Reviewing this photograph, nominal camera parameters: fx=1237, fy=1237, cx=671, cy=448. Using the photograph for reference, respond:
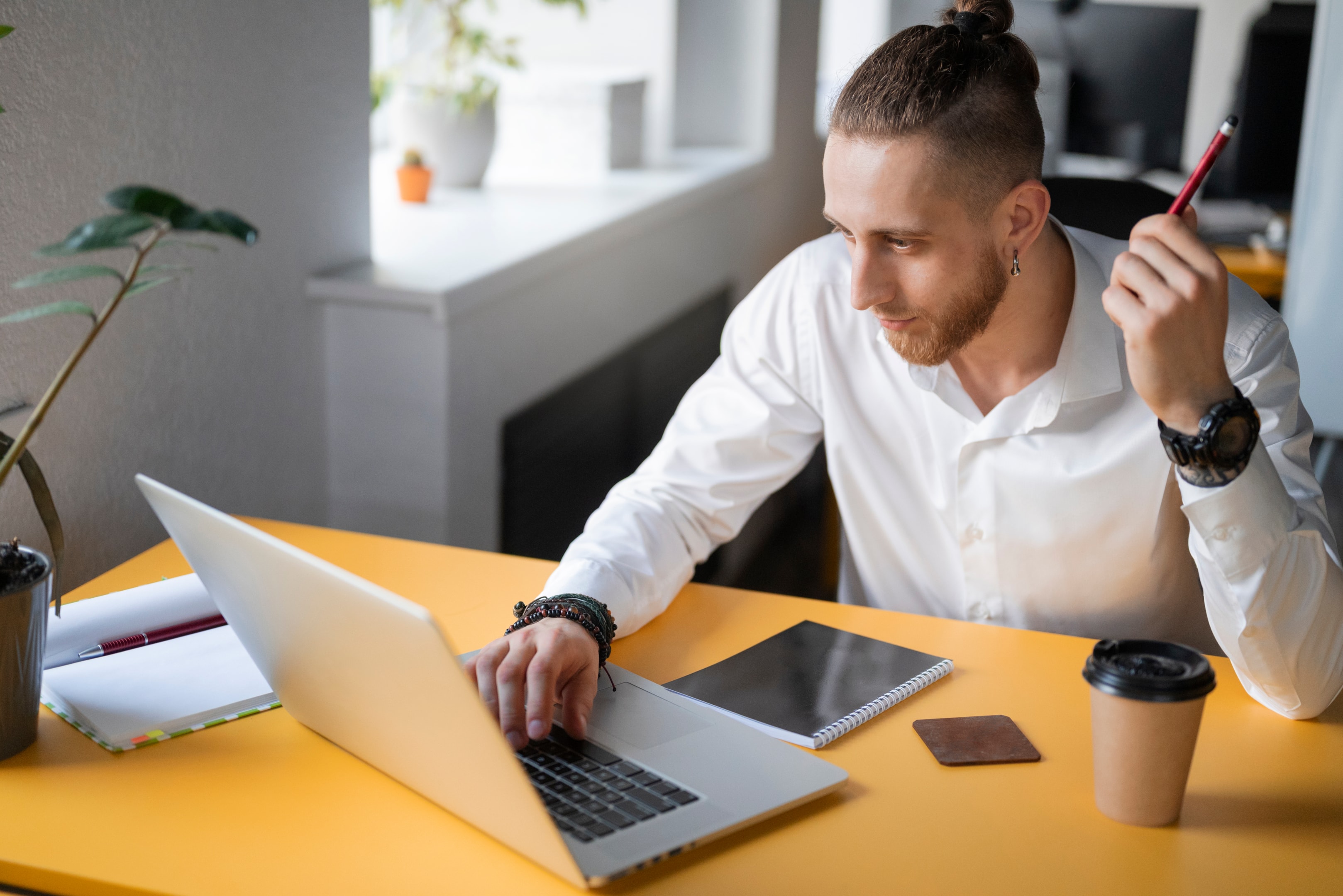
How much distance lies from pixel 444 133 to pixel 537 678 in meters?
1.81

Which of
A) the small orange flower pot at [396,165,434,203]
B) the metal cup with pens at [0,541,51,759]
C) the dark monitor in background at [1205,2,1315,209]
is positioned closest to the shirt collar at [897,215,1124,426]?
the metal cup with pens at [0,541,51,759]

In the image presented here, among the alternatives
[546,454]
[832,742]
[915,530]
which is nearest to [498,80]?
[546,454]

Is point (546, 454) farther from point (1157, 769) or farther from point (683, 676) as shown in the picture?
point (1157, 769)

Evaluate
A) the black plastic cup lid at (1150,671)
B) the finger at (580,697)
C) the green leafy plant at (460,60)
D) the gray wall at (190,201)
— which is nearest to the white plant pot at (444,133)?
the green leafy plant at (460,60)

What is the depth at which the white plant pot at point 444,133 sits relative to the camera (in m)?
2.54

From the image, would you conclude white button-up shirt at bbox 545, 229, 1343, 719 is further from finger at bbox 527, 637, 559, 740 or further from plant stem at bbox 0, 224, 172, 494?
plant stem at bbox 0, 224, 172, 494

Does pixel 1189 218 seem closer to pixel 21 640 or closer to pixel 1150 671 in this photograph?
pixel 1150 671

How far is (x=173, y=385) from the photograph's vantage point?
5.00 ft

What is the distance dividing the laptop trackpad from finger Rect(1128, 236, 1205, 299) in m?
0.53

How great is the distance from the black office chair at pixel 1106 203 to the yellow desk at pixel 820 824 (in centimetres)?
76

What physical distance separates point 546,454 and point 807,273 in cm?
92

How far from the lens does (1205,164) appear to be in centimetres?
104

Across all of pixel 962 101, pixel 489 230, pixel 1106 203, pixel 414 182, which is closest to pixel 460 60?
pixel 414 182

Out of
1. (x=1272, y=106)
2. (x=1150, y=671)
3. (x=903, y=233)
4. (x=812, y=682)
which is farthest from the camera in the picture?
(x=1272, y=106)
